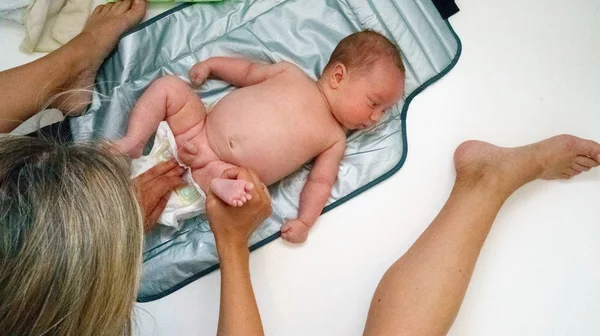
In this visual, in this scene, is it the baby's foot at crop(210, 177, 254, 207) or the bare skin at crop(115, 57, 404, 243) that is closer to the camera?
the baby's foot at crop(210, 177, 254, 207)

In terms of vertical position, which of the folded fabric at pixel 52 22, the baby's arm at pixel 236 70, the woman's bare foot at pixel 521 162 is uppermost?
A: the folded fabric at pixel 52 22

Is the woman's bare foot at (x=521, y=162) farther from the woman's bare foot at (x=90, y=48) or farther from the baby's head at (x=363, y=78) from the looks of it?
the woman's bare foot at (x=90, y=48)

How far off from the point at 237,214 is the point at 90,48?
1.61 feet

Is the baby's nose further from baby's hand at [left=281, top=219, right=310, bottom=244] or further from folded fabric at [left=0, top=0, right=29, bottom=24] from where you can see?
folded fabric at [left=0, top=0, right=29, bottom=24]

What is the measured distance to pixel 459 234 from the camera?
1.08m

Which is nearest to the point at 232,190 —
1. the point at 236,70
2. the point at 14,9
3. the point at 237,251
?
the point at 237,251

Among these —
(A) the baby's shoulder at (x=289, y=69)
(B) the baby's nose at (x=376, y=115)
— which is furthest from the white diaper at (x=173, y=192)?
(B) the baby's nose at (x=376, y=115)

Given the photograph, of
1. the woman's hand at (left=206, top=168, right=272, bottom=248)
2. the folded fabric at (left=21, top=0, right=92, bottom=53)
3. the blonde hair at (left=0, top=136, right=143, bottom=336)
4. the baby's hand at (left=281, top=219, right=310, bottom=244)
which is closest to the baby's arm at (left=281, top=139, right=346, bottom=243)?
the baby's hand at (left=281, top=219, right=310, bottom=244)

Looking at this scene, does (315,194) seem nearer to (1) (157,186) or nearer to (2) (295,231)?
(2) (295,231)

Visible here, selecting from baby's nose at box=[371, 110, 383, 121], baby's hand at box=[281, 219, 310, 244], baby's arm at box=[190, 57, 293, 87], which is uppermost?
baby's arm at box=[190, 57, 293, 87]

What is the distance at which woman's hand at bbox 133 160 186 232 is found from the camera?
3.56 ft

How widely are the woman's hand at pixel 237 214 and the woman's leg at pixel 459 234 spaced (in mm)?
267

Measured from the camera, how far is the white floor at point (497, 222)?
1.12 m

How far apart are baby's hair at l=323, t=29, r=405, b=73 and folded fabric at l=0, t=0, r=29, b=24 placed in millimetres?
667
